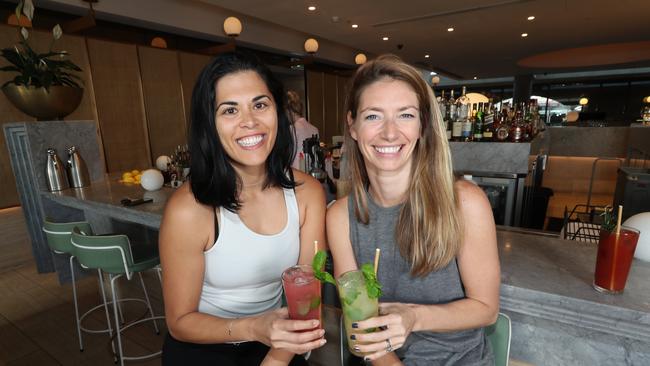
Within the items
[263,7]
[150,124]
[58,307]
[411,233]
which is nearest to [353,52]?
[263,7]

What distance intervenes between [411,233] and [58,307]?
132 inches

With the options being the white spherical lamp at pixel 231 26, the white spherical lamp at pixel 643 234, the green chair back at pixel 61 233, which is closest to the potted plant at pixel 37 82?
the green chair back at pixel 61 233

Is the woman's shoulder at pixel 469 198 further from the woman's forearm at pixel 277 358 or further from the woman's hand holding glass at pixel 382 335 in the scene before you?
the woman's forearm at pixel 277 358

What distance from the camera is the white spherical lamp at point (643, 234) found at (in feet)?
3.96

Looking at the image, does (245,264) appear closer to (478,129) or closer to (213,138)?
(213,138)

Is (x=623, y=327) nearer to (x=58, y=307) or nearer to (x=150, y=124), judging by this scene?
(x=58, y=307)

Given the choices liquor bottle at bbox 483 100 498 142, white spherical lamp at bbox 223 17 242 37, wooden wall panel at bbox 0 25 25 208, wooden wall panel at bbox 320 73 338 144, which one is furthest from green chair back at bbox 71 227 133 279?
wooden wall panel at bbox 320 73 338 144

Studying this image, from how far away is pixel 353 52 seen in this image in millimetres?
10070

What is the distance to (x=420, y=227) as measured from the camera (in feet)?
3.83

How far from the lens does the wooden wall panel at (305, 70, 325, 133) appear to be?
30.5 ft

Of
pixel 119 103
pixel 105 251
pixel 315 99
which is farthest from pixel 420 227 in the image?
pixel 315 99

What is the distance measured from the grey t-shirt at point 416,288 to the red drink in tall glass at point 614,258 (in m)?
0.40

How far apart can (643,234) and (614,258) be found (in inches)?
12.2

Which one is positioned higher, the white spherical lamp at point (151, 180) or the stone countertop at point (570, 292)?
the white spherical lamp at point (151, 180)
